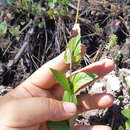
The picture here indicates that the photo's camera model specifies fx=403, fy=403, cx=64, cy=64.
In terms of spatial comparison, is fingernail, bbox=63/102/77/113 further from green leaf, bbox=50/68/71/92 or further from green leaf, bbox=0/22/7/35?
green leaf, bbox=0/22/7/35

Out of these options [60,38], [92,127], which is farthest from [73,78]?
[60,38]

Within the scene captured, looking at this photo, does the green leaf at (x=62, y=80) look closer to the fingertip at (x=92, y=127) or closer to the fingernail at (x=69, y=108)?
the fingernail at (x=69, y=108)

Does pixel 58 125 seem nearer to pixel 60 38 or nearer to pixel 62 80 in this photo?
pixel 62 80

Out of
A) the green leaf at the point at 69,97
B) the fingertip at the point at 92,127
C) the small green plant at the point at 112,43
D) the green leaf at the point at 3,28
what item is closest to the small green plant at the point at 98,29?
the small green plant at the point at 112,43

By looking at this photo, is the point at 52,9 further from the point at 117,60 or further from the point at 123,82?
the point at 123,82

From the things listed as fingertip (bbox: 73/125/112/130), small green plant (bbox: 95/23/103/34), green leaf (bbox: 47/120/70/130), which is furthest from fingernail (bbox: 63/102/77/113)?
small green plant (bbox: 95/23/103/34)

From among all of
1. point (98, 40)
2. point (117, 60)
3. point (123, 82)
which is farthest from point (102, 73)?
point (98, 40)

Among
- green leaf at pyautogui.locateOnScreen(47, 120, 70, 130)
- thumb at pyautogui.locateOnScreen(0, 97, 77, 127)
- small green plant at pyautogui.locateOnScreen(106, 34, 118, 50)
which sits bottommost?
green leaf at pyautogui.locateOnScreen(47, 120, 70, 130)
